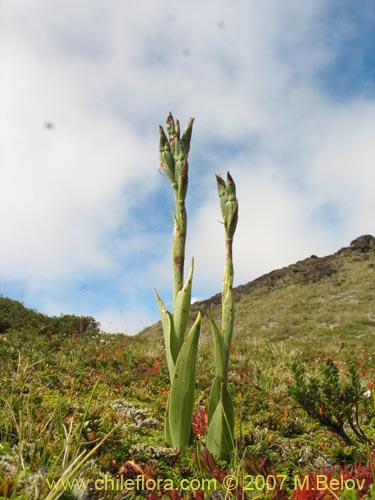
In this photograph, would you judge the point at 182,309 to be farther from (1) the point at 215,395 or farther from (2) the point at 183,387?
(1) the point at 215,395

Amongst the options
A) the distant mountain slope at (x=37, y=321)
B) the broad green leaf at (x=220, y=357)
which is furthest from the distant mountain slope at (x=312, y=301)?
the broad green leaf at (x=220, y=357)

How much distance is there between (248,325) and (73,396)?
24765 millimetres

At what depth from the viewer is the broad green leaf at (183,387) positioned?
3684mm

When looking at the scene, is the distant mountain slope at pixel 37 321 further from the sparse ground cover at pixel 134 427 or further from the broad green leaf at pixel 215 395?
the broad green leaf at pixel 215 395

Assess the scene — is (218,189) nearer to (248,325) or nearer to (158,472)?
(158,472)

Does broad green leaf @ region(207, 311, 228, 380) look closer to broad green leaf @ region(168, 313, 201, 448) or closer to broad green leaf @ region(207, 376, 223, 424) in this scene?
broad green leaf @ region(207, 376, 223, 424)

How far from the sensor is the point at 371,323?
24094mm

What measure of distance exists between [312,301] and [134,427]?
1190 inches

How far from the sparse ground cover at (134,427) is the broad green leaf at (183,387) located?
21cm

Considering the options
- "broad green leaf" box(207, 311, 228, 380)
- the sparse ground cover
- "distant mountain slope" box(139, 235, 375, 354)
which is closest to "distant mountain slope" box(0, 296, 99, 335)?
the sparse ground cover

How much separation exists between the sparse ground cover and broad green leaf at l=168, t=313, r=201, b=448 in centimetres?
21

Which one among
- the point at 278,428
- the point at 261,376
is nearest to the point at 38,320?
the point at 261,376

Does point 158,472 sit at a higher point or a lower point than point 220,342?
lower

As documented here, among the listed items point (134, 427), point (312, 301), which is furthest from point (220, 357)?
point (312, 301)
